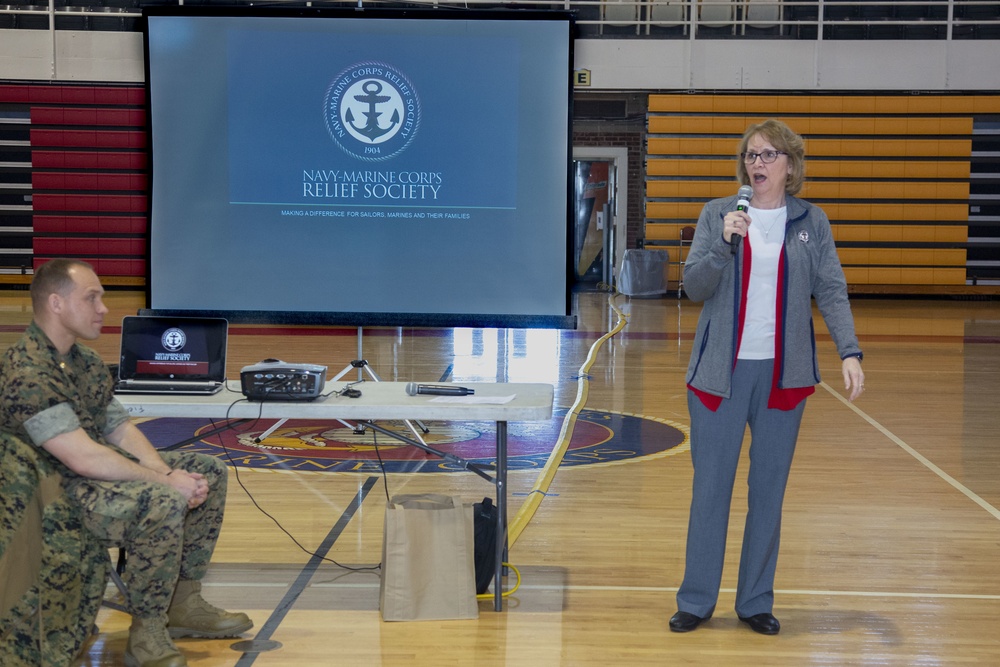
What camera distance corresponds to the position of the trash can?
15.5 m

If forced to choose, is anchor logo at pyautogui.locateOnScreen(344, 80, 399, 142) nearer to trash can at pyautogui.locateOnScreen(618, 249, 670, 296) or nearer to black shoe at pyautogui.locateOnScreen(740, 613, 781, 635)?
black shoe at pyautogui.locateOnScreen(740, 613, 781, 635)

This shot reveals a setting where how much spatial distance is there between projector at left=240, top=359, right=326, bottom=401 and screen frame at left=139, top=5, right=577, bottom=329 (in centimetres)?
100

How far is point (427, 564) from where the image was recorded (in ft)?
11.0

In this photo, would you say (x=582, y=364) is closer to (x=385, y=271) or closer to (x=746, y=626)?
(x=385, y=271)

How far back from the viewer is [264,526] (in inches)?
171

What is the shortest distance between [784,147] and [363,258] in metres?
1.91

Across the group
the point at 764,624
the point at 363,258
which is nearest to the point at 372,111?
the point at 363,258

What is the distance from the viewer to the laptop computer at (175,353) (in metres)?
3.58

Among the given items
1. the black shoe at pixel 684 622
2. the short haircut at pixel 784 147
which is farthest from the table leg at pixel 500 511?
the short haircut at pixel 784 147

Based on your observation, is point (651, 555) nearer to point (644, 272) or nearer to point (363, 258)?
point (363, 258)

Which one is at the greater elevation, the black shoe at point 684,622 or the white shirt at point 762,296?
the white shirt at point 762,296

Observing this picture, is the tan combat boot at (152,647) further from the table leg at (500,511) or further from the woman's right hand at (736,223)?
the woman's right hand at (736,223)

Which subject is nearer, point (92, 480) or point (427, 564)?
point (92, 480)

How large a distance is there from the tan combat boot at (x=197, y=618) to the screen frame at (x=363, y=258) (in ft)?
4.58
